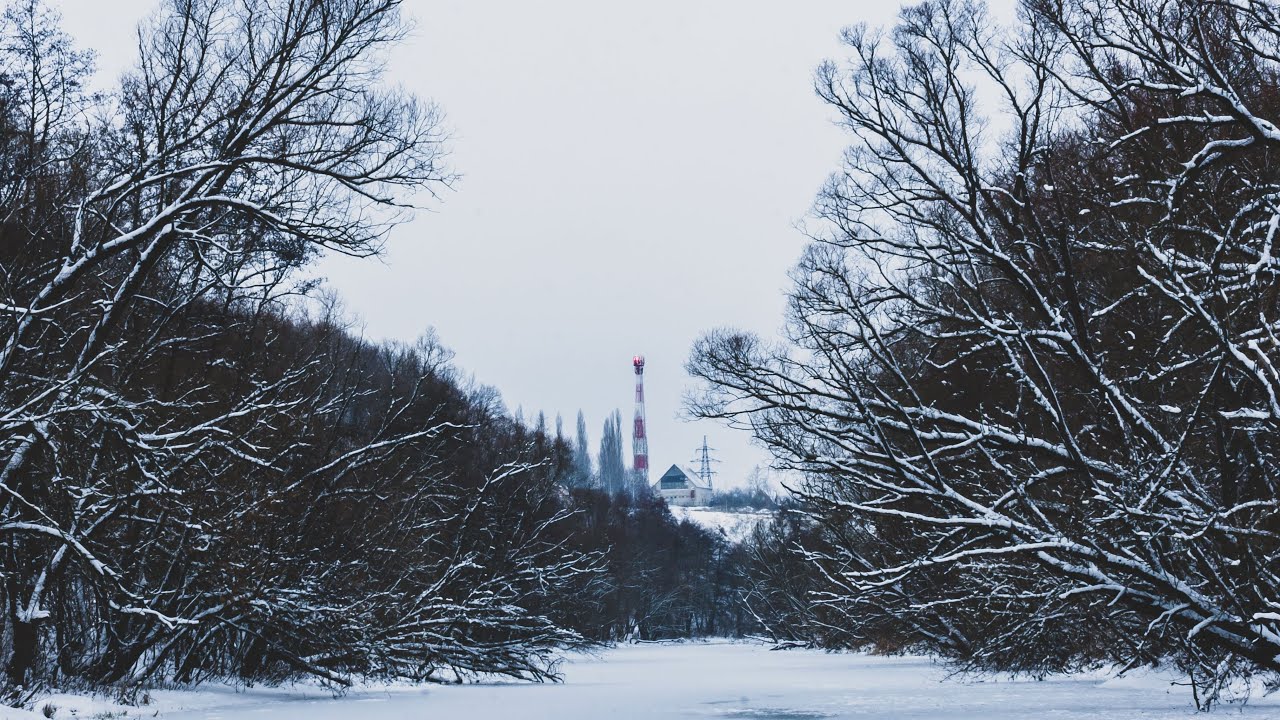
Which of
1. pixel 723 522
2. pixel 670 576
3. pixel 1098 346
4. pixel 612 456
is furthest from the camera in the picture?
pixel 612 456

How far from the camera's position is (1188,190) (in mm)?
10992

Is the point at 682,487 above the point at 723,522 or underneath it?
above

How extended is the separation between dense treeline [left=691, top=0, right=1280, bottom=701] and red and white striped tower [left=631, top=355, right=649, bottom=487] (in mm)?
127749

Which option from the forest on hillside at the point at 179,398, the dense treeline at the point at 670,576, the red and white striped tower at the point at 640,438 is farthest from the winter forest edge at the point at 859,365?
the red and white striped tower at the point at 640,438

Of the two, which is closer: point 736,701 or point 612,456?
point 736,701

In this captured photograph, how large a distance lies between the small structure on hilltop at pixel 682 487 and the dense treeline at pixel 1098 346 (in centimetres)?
15483

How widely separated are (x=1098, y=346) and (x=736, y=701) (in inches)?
332

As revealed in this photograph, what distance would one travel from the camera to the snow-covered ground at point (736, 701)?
13.8 meters

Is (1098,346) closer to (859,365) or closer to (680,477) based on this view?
(859,365)

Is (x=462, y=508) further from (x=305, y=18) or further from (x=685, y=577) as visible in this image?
(x=685, y=577)

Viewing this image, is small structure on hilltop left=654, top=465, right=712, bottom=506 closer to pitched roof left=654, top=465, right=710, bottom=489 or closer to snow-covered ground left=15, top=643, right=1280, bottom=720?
pitched roof left=654, top=465, right=710, bottom=489

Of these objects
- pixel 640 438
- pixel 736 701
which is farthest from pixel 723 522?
pixel 736 701

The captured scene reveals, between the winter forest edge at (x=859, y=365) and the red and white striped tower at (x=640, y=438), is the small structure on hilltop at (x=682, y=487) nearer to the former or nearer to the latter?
the red and white striped tower at (x=640, y=438)

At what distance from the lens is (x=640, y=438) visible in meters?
151
